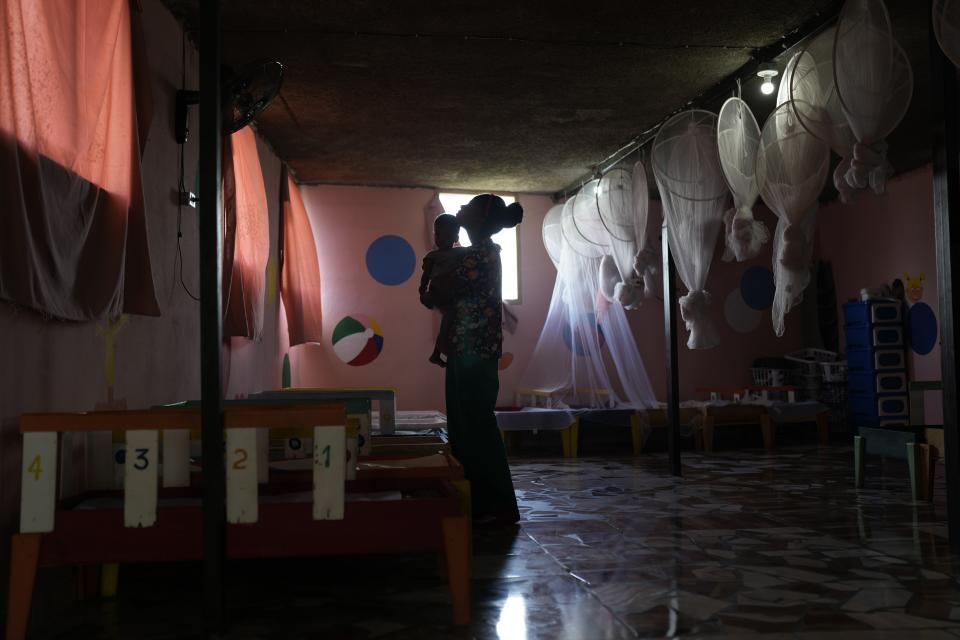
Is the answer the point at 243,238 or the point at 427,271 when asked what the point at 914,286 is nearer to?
the point at 427,271

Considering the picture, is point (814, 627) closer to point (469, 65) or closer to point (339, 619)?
point (339, 619)

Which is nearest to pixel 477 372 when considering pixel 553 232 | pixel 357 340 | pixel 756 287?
Result: pixel 553 232

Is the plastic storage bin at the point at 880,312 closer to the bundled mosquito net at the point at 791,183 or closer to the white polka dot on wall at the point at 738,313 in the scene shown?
the white polka dot on wall at the point at 738,313

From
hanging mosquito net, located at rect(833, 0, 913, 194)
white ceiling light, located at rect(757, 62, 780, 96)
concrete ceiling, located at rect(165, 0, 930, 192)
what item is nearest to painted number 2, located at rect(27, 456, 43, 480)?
concrete ceiling, located at rect(165, 0, 930, 192)

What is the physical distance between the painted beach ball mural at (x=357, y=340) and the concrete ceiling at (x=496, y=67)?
1694 mm

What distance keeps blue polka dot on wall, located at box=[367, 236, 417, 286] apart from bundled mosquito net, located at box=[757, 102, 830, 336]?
4.39 m

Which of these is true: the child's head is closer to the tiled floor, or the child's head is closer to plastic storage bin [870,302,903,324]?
the tiled floor

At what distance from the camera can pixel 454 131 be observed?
19.7ft

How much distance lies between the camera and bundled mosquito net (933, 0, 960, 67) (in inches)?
110

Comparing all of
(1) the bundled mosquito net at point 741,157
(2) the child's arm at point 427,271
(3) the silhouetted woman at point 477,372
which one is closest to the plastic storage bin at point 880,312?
(1) the bundled mosquito net at point 741,157

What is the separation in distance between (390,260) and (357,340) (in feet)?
2.85

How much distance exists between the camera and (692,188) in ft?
15.6

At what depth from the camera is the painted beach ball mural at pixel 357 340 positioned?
7.84 metres

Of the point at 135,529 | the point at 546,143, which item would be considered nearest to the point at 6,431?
the point at 135,529
